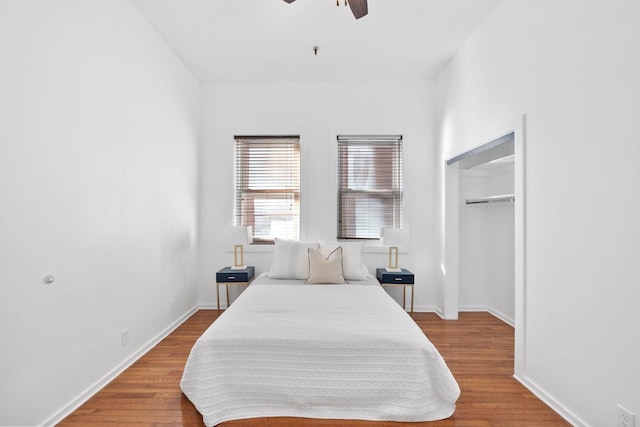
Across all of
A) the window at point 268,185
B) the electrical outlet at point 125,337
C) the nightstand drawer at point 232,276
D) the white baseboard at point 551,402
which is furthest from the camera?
the window at point 268,185

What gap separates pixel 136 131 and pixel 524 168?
323cm

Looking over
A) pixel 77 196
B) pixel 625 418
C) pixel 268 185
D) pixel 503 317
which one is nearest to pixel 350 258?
pixel 268 185

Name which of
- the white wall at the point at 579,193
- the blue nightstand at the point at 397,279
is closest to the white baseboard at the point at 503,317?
the blue nightstand at the point at 397,279

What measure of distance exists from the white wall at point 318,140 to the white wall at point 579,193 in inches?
60.7

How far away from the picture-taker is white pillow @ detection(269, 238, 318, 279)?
3.49 metres

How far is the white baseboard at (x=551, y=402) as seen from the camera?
1.85 m

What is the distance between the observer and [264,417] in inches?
74.6

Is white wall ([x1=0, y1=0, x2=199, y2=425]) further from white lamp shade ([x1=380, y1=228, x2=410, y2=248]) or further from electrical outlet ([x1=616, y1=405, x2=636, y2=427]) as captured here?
electrical outlet ([x1=616, y1=405, x2=636, y2=427])

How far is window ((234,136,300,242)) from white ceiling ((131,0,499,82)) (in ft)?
2.88

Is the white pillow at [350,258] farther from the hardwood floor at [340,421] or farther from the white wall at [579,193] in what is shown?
the white wall at [579,193]

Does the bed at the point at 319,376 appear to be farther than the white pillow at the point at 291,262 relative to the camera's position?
No

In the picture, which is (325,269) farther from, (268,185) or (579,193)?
(579,193)

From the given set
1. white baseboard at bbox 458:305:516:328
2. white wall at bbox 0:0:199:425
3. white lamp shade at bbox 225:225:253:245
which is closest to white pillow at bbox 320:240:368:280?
white lamp shade at bbox 225:225:253:245

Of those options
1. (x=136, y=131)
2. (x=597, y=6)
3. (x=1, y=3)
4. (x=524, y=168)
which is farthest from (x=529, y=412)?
(x=1, y=3)
